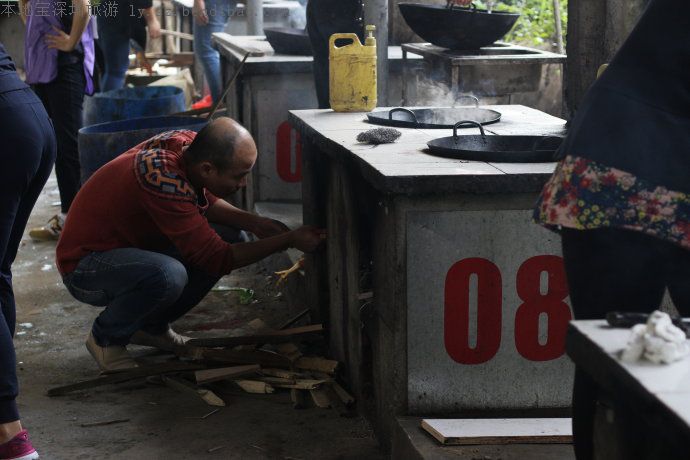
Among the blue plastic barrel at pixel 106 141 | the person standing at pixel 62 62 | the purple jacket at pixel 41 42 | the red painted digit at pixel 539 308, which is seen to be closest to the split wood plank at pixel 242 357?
the red painted digit at pixel 539 308

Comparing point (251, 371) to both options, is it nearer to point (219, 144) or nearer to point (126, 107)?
point (219, 144)

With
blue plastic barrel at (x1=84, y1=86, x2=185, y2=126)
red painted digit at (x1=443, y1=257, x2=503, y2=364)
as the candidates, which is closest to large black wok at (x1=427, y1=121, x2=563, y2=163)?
red painted digit at (x1=443, y1=257, x2=503, y2=364)

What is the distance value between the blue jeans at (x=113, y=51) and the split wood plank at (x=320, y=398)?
5.49 m

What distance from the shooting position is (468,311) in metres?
3.41

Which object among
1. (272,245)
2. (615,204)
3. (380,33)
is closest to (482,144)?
(272,245)

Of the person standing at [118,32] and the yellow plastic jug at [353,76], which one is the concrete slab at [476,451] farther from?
the person standing at [118,32]

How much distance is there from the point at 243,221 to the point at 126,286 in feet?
2.13

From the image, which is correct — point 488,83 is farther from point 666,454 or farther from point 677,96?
point 666,454

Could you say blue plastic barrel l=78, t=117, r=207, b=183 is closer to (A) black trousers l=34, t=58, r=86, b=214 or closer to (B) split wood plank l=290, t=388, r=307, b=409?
(A) black trousers l=34, t=58, r=86, b=214

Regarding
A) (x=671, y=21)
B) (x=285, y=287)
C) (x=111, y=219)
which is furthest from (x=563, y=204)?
(x=285, y=287)

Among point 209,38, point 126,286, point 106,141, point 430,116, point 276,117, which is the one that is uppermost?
point 430,116

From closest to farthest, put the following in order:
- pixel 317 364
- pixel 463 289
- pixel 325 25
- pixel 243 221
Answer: pixel 463 289 < pixel 317 364 < pixel 243 221 < pixel 325 25

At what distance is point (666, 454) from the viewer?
5.97 ft

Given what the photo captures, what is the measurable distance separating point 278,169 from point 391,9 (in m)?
2.39
